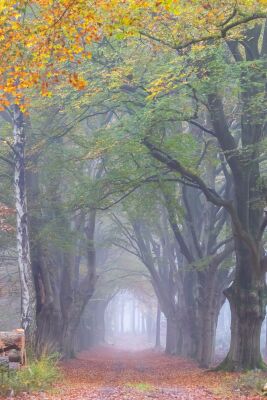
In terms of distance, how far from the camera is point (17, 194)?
58.0 feet

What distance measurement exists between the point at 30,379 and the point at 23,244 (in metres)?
6.53

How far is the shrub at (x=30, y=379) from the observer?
10344 millimetres

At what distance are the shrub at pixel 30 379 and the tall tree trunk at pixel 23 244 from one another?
3.36 m

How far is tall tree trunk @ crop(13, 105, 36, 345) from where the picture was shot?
1666 cm

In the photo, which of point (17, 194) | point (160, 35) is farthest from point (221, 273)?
point (160, 35)

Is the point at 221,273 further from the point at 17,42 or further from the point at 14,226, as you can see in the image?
the point at 17,42

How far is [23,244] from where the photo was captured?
17359 mm

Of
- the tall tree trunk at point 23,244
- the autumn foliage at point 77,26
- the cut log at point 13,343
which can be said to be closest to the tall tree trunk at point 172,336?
the tall tree trunk at point 23,244

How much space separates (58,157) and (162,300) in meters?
14.2

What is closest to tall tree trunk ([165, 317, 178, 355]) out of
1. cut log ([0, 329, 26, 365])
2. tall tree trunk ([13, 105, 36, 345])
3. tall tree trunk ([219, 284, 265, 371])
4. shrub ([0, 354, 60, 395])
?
tall tree trunk ([219, 284, 265, 371])

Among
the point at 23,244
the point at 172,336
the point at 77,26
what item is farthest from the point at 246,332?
the point at 172,336

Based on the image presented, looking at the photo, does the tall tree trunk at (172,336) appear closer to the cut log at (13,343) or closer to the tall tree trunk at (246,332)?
the tall tree trunk at (246,332)

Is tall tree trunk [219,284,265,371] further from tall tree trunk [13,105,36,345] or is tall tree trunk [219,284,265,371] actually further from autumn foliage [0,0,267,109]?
autumn foliage [0,0,267,109]

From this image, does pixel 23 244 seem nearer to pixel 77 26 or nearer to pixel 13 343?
pixel 13 343
